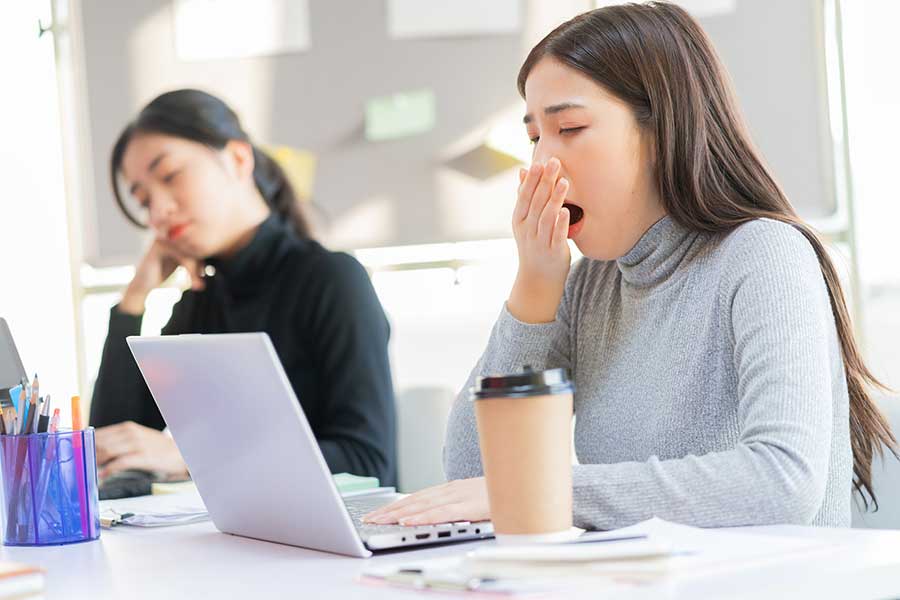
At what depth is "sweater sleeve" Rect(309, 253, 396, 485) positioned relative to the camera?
2170 millimetres

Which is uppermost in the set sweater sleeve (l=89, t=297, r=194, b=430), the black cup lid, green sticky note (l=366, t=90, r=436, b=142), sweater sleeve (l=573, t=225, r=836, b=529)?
green sticky note (l=366, t=90, r=436, b=142)

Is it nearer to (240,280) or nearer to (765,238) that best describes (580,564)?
(765,238)

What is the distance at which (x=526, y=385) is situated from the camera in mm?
762

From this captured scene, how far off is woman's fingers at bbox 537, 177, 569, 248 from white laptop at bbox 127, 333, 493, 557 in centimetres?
40

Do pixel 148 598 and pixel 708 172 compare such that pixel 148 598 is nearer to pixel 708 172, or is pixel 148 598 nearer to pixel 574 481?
pixel 574 481

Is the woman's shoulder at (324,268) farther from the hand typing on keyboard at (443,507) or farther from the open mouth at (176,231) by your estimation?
the hand typing on keyboard at (443,507)

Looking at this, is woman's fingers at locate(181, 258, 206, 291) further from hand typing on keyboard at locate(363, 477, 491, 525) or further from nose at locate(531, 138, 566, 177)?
hand typing on keyboard at locate(363, 477, 491, 525)

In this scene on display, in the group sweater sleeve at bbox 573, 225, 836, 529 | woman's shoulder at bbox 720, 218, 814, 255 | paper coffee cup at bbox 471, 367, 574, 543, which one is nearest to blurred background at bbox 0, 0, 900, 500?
woman's shoulder at bbox 720, 218, 814, 255

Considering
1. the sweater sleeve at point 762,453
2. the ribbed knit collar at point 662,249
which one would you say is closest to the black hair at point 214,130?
the ribbed knit collar at point 662,249

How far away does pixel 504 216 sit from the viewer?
9.05 ft

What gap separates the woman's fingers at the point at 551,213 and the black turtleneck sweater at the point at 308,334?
86 centimetres

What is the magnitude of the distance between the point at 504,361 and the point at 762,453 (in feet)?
1.56

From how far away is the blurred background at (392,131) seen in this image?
2.68m

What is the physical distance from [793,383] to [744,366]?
0.08 m
